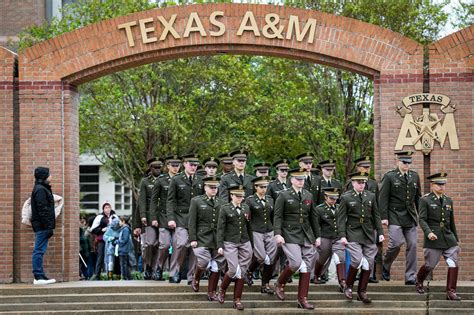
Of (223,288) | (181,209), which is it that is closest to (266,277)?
(223,288)

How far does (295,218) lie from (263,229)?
96 centimetres

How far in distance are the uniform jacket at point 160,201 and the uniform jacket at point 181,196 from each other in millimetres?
295

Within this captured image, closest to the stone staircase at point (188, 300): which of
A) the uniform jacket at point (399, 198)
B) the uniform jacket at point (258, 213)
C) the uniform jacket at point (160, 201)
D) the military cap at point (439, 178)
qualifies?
the uniform jacket at point (258, 213)

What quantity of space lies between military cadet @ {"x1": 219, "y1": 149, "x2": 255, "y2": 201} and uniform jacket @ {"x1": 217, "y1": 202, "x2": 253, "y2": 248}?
1.53 metres

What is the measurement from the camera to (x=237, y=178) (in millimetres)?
19469

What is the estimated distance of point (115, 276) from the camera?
22.9m

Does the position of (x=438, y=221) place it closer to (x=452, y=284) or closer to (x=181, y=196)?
(x=452, y=284)

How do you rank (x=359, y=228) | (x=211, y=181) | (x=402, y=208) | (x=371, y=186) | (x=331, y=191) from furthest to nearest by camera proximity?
(x=371, y=186)
(x=331, y=191)
(x=402, y=208)
(x=211, y=181)
(x=359, y=228)

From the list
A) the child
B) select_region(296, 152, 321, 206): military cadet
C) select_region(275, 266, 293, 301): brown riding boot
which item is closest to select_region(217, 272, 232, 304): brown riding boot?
select_region(275, 266, 293, 301): brown riding boot

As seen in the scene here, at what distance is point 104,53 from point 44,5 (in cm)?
2718

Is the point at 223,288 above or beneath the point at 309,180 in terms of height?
beneath

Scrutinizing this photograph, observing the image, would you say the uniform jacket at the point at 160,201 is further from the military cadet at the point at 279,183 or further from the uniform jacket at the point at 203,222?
the military cadet at the point at 279,183

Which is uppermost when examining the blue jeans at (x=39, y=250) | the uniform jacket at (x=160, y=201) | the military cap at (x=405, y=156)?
the military cap at (x=405, y=156)

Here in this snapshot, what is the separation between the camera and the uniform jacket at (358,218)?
1794 cm
